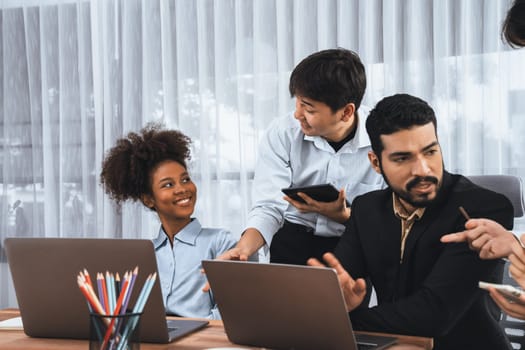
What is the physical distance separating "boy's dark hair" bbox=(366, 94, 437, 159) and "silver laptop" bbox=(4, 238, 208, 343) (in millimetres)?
702

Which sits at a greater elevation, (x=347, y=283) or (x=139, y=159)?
(x=139, y=159)

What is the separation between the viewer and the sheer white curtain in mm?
3107

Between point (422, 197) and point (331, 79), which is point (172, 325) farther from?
point (331, 79)

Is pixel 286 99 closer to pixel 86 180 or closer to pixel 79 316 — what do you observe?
pixel 86 180

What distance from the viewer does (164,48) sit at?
3.66 m

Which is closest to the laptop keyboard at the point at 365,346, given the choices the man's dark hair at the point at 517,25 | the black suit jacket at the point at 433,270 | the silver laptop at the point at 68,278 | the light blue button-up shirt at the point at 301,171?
the black suit jacket at the point at 433,270

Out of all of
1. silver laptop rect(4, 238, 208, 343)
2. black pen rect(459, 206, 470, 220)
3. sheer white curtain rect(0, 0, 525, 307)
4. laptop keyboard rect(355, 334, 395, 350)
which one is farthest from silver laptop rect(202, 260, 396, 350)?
sheer white curtain rect(0, 0, 525, 307)

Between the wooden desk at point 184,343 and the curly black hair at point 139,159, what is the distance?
0.91 m

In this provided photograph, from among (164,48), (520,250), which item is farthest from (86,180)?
(520,250)

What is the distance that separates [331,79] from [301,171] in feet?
1.14

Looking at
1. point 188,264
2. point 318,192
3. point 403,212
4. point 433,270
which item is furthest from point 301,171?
point 433,270

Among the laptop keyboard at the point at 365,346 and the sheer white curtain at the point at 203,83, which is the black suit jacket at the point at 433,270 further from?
the sheer white curtain at the point at 203,83

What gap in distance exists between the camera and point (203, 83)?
3.59 meters

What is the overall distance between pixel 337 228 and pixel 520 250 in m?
0.81
